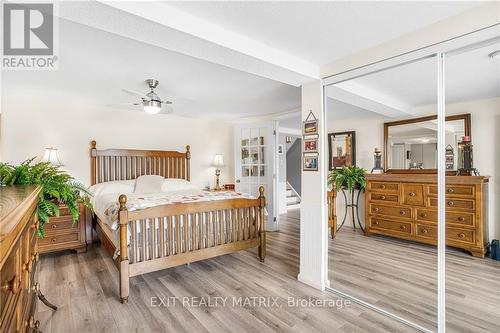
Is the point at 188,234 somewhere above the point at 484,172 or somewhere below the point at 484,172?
below

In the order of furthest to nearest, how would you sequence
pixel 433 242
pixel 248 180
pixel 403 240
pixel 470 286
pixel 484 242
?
pixel 248 180 < pixel 403 240 < pixel 433 242 < pixel 484 242 < pixel 470 286

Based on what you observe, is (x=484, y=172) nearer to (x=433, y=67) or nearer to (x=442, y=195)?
(x=433, y=67)

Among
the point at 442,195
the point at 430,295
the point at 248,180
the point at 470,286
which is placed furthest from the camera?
the point at 248,180

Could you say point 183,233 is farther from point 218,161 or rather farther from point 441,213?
point 218,161

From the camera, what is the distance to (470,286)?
8.50 feet

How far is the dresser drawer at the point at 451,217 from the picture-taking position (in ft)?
11.2

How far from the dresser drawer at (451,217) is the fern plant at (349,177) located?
93cm

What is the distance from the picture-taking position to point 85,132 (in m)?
4.19

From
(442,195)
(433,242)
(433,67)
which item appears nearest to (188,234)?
(442,195)

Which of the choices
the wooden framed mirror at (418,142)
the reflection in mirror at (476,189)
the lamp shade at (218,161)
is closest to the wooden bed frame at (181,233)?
the lamp shade at (218,161)

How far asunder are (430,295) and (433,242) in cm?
158

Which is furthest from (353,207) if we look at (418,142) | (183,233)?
(183,233)

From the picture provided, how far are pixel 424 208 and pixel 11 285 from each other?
4520 mm

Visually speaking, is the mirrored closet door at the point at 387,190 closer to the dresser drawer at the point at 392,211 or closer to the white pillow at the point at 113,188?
the dresser drawer at the point at 392,211
